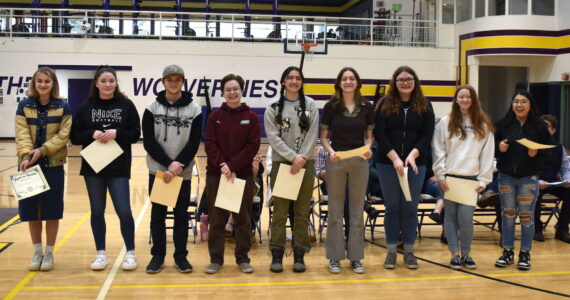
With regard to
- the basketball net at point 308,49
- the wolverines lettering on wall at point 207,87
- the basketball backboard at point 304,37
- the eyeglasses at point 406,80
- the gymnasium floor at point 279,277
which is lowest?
the gymnasium floor at point 279,277

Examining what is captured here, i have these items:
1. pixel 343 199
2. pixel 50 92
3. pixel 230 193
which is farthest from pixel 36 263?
pixel 343 199

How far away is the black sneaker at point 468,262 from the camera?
4.98m

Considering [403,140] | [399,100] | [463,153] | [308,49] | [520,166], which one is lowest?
[520,166]

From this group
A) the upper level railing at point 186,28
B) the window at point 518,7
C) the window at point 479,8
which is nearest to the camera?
the window at point 518,7

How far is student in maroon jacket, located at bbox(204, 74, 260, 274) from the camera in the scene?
471 centimetres

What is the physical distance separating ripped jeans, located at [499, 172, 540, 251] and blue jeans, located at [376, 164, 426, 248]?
79 cm

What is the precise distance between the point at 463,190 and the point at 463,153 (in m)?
0.32

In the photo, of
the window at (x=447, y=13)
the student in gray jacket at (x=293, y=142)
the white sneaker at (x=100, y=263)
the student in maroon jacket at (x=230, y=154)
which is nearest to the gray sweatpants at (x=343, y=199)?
the student in gray jacket at (x=293, y=142)

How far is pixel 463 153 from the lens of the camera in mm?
4871

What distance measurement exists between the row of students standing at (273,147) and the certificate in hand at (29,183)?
77 mm

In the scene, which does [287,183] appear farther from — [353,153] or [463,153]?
[463,153]

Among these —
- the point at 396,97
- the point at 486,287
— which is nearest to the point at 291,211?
the point at 396,97

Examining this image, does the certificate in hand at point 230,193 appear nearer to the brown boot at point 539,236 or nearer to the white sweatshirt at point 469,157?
the white sweatshirt at point 469,157

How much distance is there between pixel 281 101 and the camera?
4.80 meters
